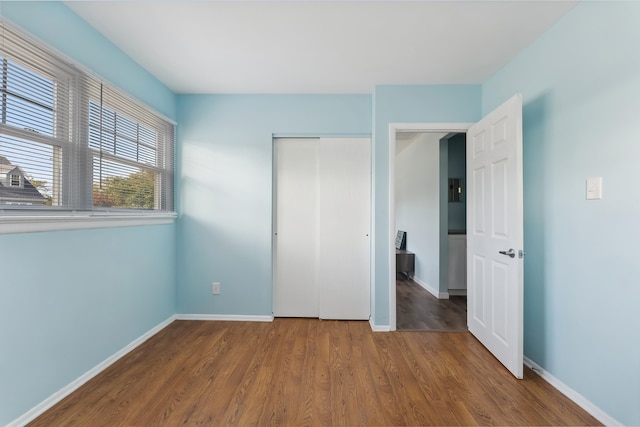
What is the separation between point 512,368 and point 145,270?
312cm

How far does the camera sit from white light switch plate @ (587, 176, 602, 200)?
1618 millimetres

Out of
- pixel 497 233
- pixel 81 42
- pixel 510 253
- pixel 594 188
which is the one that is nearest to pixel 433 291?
pixel 497 233

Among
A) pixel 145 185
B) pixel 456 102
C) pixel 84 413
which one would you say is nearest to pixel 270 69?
pixel 145 185

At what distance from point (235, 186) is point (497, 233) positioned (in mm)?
2551

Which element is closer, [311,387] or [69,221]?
[69,221]

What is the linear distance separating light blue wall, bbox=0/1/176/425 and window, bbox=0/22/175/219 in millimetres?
148

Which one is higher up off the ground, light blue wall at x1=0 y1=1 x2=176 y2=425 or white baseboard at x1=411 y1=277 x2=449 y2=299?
light blue wall at x1=0 y1=1 x2=176 y2=425

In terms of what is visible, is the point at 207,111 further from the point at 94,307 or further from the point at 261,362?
the point at 261,362

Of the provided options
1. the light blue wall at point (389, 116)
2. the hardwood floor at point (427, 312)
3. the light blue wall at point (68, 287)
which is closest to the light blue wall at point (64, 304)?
the light blue wall at point (68, 287)

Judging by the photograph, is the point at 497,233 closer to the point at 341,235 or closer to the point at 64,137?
the point at 341,235

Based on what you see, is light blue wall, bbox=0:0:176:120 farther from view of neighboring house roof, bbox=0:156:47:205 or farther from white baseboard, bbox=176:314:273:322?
white baseboard, bbox=176:314:273:322

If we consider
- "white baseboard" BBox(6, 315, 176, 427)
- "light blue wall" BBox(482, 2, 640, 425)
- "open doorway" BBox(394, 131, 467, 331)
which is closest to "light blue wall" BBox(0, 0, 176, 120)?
"white baseboard" BBox(6, 315, 176, 427)

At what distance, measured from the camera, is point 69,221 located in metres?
1.77

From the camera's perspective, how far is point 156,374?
6.64 ft
